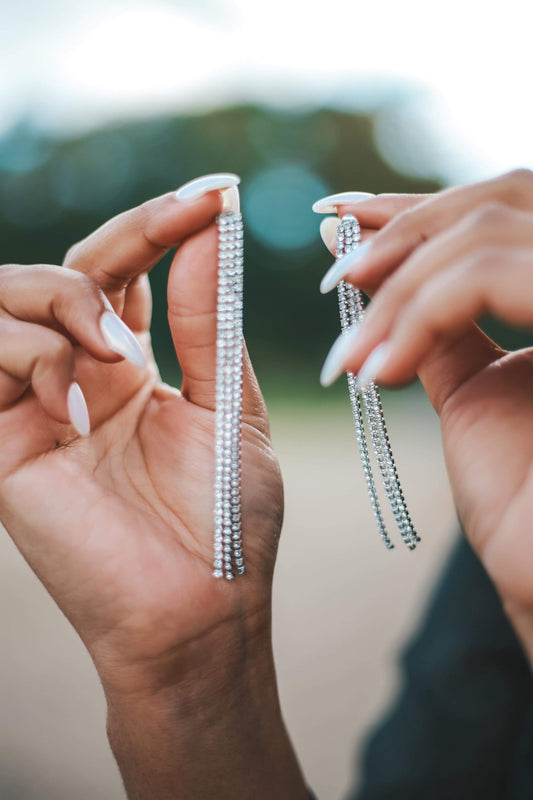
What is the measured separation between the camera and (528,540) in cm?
75

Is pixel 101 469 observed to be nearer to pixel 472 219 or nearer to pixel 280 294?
pixel 472 219

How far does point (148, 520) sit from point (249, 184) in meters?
9.02

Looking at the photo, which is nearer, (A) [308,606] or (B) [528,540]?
(B) [528,540]

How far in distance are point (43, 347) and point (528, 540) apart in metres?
0.74

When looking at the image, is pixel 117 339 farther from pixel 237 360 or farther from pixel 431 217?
pixel 431 217

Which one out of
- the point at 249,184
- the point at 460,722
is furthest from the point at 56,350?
the point at 249,184

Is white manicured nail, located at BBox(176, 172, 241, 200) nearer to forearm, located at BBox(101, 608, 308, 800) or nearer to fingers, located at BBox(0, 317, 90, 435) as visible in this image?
fingers, located at BBox(0, 317, 90, 435)

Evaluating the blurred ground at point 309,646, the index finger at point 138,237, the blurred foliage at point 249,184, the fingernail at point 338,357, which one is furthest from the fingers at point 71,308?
the blurred foliage at point 249,184

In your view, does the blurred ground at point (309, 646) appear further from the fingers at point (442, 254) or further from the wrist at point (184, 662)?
the fingers at point (442, 254)

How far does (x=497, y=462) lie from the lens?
0.84 metres

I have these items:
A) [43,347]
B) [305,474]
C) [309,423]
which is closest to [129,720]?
[43,347]

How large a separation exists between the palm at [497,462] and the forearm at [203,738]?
0.53m

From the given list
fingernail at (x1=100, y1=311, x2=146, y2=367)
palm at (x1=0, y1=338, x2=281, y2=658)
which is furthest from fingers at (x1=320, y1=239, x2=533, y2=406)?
palm at (x1=0, y1=338, x2=281, y2=658)

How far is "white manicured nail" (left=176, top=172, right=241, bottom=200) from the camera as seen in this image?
37.3 inches
